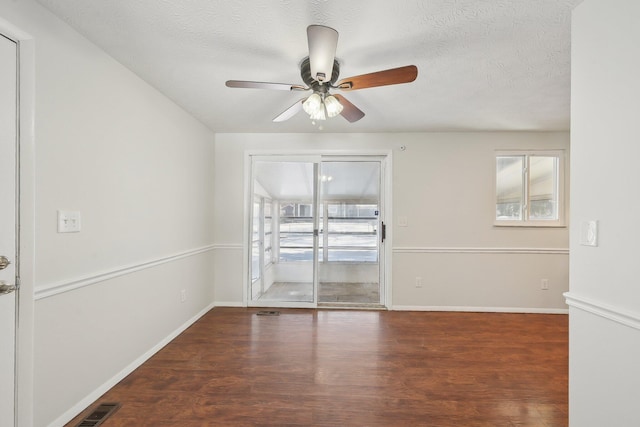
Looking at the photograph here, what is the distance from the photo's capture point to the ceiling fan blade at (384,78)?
1.67 metres

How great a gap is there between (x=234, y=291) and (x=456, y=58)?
3438 mm

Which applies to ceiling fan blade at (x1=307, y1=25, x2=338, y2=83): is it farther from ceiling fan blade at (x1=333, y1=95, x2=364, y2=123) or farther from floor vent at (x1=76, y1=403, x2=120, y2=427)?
floor vent at (x1=76, y1=403, x2=120, y2=427)

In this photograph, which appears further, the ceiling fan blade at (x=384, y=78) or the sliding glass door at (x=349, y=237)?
the sliding glass door at (x=349, y=237)

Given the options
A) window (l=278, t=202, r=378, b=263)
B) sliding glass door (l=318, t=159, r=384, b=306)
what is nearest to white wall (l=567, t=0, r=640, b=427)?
sliding glass door (l=318, t=159, r=384, b=306)

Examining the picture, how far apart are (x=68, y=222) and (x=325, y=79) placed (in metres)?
1.70

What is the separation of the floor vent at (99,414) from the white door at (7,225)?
36cm

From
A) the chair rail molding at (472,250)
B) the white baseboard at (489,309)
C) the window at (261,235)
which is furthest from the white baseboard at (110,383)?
the chair rail molding at (472,250)

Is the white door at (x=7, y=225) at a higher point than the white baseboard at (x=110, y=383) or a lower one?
higher

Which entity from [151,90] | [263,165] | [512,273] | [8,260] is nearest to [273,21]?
[151,90]

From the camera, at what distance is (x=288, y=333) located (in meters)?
3.00

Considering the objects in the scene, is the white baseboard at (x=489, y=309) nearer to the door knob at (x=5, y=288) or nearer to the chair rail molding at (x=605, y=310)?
the chair rail molding at (x=605, y=310)

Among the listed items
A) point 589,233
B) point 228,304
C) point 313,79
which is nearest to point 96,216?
point 313,79

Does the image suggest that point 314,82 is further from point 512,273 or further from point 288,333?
point 512,273

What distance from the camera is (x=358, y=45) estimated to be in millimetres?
1870
